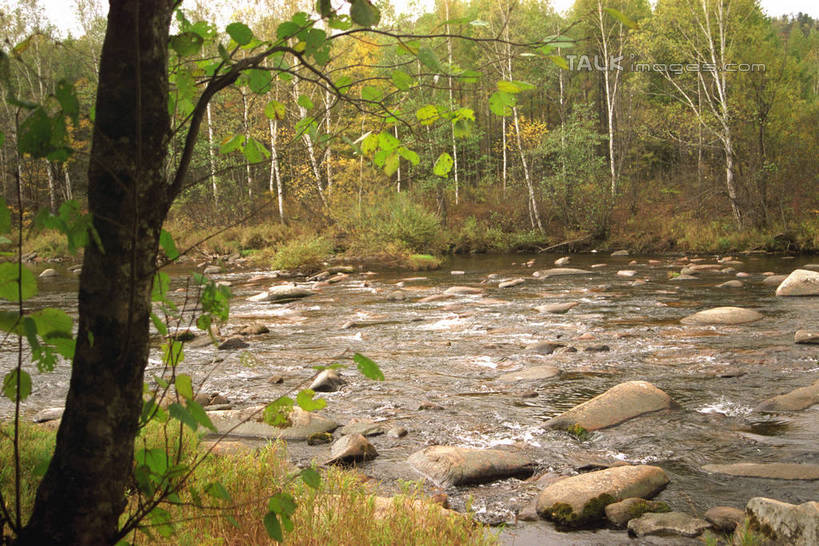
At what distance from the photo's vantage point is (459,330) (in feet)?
36.0

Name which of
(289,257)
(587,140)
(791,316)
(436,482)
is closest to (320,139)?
(436,482)

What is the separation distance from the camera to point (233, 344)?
10.1 metres

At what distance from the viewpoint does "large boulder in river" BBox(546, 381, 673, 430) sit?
6145mm

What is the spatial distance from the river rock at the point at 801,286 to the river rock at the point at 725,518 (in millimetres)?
9892

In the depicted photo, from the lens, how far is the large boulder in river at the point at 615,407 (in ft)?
20.2

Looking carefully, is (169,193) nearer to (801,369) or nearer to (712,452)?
(712,452)

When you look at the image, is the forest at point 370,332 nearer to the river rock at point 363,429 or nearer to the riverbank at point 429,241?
the river rock at point 363,429

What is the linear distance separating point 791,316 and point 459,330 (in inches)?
213

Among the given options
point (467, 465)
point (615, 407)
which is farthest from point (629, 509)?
point (615, 407)

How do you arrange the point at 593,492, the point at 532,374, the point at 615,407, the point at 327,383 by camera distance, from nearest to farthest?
the point at 593,492 → the point at 615,407 → the point at 327,383 → the point at 532,374

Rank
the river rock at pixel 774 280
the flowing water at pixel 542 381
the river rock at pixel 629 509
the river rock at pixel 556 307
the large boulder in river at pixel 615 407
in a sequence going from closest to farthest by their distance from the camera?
1. the river rock at pixel 629 509
2. the flowing water at pixel 542 381
3. the large boulder in river at pixel 615 407
4. the river rock at pixel 556 307
5. the river rock at pixel 774 280

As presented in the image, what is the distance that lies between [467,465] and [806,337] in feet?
20.6

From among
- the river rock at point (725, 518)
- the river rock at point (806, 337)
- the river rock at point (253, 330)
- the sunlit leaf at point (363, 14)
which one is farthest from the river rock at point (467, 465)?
the river rock at point (253, 330)

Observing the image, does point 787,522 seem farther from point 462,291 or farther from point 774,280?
point 774,280
